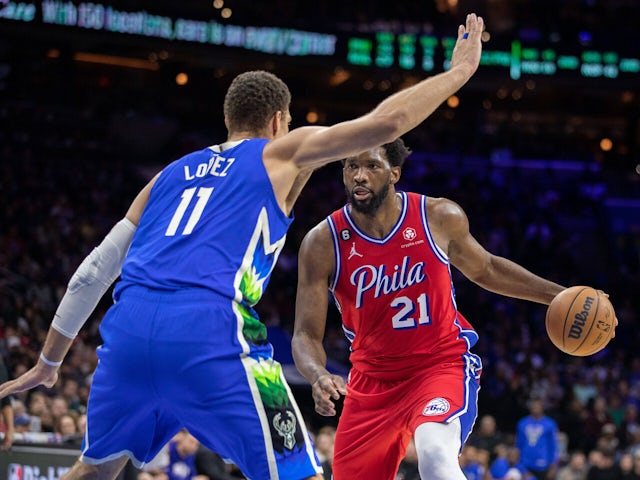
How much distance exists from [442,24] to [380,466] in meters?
20.4

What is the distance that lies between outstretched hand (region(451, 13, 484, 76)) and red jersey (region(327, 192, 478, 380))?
1441 millimetres

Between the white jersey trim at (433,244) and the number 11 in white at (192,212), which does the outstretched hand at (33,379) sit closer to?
the number 11 in white at (192,212)

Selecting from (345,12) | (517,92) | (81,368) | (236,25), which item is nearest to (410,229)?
(81,368)

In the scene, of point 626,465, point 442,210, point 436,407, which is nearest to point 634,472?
point 626,465

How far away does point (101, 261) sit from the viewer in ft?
13.3

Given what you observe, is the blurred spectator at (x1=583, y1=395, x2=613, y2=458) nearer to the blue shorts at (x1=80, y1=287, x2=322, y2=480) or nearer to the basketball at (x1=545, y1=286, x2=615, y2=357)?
the basketball at (x1=545, y1=286, x2=615, y2=357)

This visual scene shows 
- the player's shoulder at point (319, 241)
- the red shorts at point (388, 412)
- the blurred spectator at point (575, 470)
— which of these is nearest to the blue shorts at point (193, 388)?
the red shorts at point (388, 412)

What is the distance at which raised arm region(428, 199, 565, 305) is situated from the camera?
569 centimetres

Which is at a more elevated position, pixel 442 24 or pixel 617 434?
pixel 442 24

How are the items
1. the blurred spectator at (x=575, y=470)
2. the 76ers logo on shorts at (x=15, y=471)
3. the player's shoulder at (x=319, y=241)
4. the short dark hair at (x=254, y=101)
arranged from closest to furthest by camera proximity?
the short dark hair at (x=254, y=101)
the player's shoulder at (x=319, y=241)
the 76ers logo on shorts at (x=15, y=471)
the blurred spectator at (x=575, y=470)

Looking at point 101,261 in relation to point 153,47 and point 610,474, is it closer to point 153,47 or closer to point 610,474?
point 610,474

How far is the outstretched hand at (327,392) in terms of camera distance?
4.31 m

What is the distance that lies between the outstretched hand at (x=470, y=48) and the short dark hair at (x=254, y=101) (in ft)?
2.70

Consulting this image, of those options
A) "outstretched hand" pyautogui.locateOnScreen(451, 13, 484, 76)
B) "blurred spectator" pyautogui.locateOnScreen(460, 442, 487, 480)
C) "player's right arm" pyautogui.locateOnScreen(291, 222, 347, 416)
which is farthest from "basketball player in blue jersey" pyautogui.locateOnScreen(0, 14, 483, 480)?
"blurred spectator" pyautogui.locateOnScreen(460, 442, 487, 480)
